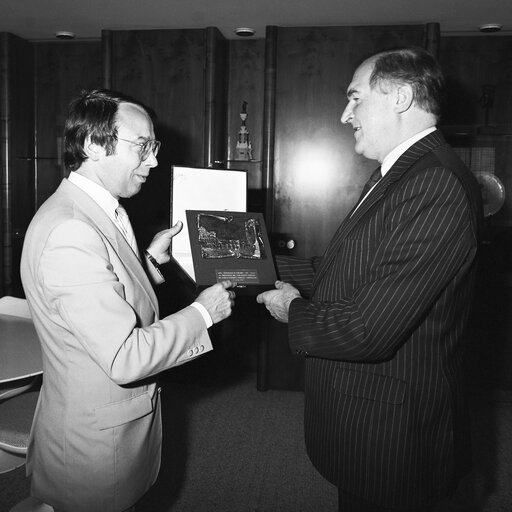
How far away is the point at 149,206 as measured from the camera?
12.7 feet

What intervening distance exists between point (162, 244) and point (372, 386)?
1095mm

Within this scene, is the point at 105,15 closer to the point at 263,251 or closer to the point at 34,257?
the point at 263,251

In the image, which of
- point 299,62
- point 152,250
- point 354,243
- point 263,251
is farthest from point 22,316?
point 299,62

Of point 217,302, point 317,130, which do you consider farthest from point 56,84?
point 217,302

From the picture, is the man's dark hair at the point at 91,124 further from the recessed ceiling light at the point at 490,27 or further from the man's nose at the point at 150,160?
the recessed ceiling light at the point at 490,27

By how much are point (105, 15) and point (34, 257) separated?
8.87ft

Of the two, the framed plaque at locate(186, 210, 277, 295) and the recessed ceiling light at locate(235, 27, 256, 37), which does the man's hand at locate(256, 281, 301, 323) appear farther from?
the recessed ceiling light at locate(235, 27, 256, 37)

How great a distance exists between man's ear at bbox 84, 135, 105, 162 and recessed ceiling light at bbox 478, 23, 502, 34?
3.07m

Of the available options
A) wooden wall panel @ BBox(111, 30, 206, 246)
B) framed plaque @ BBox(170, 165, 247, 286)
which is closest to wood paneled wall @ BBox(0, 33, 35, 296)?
wooden wall panel @ BBox(111, 30, 206, 246)

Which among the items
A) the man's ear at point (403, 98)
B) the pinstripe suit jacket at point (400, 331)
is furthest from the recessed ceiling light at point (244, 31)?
the pinstripe suit jacket at point (400, 331)

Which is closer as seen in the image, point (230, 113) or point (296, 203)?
point (296, 203)

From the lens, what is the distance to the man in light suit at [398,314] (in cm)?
127

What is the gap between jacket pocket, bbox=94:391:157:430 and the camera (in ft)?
4.47

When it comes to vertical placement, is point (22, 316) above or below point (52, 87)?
below
